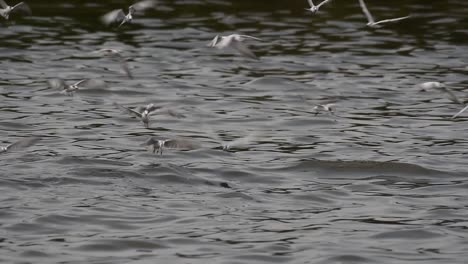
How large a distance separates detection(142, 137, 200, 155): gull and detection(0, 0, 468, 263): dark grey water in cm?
19

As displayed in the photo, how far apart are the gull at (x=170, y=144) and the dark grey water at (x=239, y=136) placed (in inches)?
7.5

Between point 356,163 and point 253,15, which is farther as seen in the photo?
point 253,15

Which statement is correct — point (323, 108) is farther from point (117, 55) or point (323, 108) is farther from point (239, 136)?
point (117, 55)

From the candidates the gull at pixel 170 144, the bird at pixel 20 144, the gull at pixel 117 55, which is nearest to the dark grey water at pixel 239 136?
the bird at pixel 20 144

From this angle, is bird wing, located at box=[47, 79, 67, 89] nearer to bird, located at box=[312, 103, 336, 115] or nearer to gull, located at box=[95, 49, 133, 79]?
gull, located at box=[95, 49, 133, 79]

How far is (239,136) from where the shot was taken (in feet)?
46.0

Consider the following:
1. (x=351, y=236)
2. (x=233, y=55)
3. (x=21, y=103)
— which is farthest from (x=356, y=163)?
(x=233, y=55)

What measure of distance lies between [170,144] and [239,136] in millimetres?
1711

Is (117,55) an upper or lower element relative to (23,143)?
upper

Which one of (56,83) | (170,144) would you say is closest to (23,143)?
(170,144)

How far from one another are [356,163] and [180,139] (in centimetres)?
187

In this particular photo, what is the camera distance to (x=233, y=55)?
1884 centimetres

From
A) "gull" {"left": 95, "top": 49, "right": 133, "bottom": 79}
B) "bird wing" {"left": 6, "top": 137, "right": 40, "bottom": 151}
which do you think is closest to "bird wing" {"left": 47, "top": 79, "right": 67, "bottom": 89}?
"gull" {"left": 95, "top": 49, "right": 133, "bottom": 79}

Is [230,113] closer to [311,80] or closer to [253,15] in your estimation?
[311,80]
